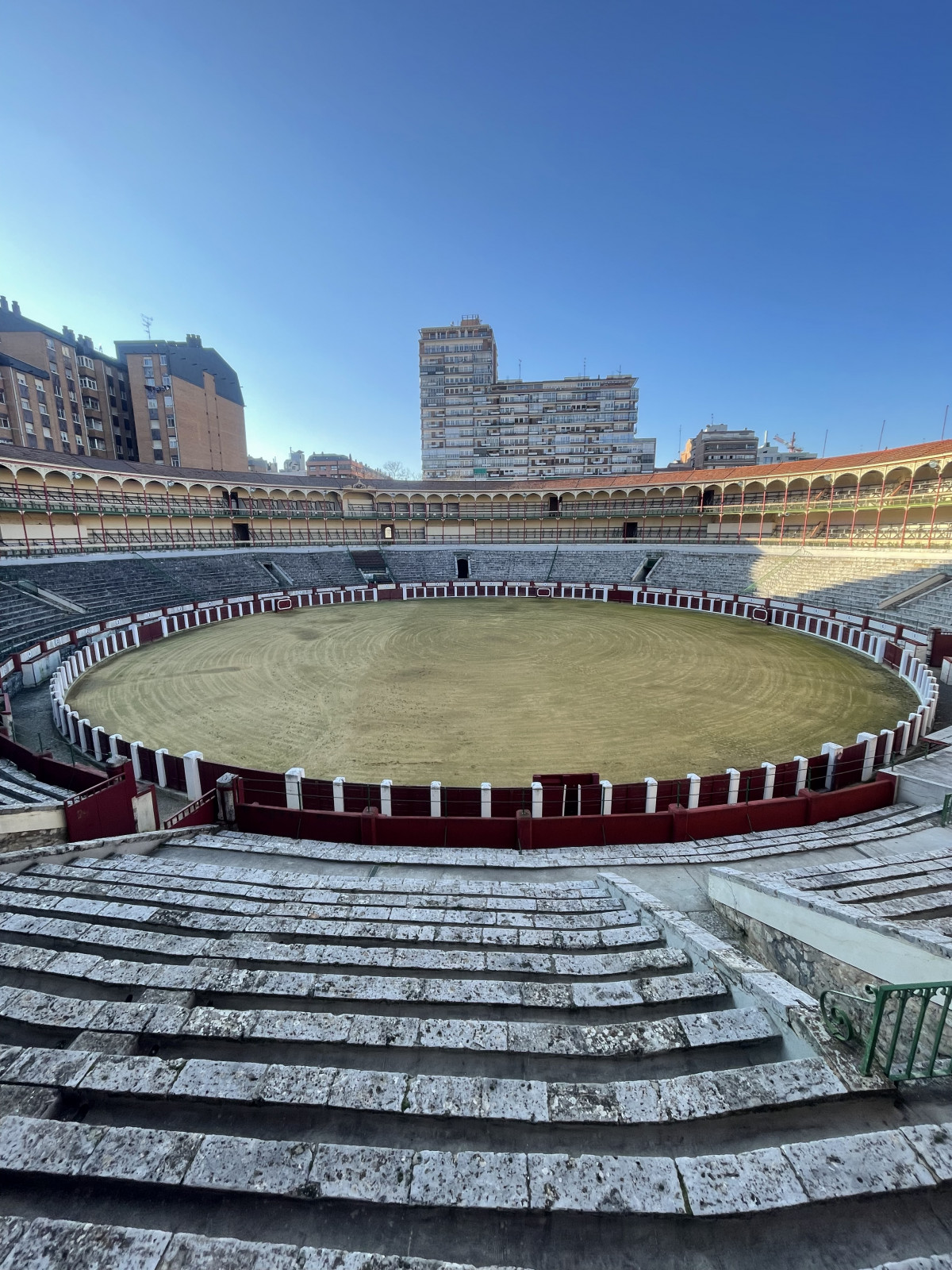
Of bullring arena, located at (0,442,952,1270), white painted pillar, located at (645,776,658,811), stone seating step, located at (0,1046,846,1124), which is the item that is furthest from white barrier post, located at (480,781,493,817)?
stone seating step, located at (0,1046,846,1124)

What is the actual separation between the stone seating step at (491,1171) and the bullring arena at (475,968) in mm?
13

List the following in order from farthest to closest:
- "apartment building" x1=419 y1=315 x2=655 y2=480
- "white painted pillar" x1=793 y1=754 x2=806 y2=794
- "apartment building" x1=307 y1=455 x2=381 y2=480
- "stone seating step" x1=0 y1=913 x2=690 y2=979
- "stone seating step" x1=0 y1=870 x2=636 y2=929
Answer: "apartment building" x1=307 y1=455 x2=381 y2=480
"apartment building" x1=419 y1=315 x2=655 y2=480
"white painted pillar" x1=793 y1=754 x2=806 y2=794
"stone seating step" x1=0 y1=870 x2=636 y2=929
"stone seating step" x1=0 y1=913 x2=690 y2=979

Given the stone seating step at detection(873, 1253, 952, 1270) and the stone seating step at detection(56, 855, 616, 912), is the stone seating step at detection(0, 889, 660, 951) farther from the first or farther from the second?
the stone seating step at detection(873, 1253, 952, 1270)

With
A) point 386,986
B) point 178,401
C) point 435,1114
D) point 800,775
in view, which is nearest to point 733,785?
point 800,775

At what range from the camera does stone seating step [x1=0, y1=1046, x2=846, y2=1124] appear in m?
2.66

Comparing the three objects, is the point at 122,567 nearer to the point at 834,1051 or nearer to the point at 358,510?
the point at 358,510

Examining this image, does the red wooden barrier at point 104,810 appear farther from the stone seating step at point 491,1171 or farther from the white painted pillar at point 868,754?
the white painted pillar at point 868,754

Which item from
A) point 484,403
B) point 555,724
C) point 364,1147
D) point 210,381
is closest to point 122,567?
point 555,724

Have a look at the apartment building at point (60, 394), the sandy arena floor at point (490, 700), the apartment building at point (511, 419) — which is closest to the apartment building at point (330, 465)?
the apartment building at point (511, 419)

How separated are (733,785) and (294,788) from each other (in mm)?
8074

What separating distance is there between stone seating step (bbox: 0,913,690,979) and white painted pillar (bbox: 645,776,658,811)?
5.17m

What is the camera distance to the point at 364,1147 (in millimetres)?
2404

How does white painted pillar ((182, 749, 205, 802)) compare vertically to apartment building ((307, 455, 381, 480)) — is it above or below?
below

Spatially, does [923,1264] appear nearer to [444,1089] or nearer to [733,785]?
[444,1089]
